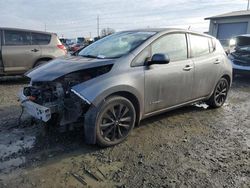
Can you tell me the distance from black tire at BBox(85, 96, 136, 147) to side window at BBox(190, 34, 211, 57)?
1.92 meters

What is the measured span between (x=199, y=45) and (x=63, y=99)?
9.86 ft

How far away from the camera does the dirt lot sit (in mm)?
3160

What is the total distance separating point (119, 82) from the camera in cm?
385

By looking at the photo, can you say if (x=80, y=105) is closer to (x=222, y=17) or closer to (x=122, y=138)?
(x=122, y=138)

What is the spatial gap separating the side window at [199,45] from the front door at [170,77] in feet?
0.81

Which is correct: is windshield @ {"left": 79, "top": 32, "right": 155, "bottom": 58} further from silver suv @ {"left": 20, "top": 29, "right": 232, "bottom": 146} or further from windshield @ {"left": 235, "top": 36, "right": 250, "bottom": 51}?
windshield @ {"left": 235, "top": 36, "right": 250, "bottom": 51}

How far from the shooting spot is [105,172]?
332 cm

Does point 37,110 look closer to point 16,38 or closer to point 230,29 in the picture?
point 16,38

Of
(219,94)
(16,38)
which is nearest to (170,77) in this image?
(219,94)

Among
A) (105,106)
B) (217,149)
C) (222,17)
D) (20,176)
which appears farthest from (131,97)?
(222,17)

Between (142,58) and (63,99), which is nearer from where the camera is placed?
(63,99)

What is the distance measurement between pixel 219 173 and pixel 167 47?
2.28 metres

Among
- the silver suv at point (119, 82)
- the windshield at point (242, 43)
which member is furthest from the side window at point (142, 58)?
the windshield at point (242, 43)

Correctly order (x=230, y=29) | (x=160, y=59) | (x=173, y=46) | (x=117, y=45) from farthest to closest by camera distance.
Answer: (x=230, y=29), (x=173, y=46), (x=117, y=45), (x=160, y=59)
